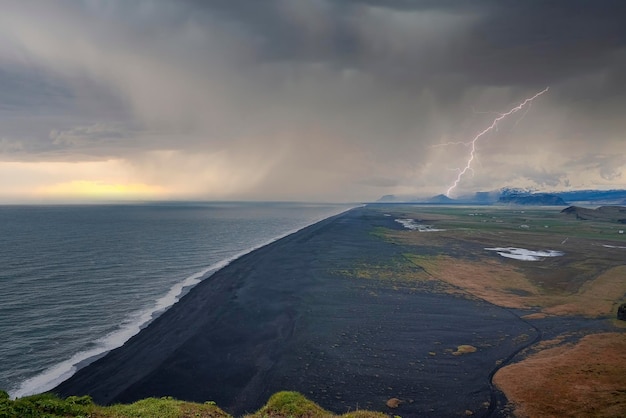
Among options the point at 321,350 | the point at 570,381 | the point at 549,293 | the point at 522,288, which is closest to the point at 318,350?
the point at 321,350

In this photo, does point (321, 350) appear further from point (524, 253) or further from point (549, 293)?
point (524, 253)

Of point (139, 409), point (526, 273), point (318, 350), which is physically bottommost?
point (526, 273)

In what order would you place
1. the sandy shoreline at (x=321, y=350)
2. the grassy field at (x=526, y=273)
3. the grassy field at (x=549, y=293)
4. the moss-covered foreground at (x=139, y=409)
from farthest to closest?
the grassy field at (x=526, y=273) → the sandy shoreline at (x=321, y=350) → the grassy field at (x=549, y=293) → the moss-covered foreground at (x=139, y=409)

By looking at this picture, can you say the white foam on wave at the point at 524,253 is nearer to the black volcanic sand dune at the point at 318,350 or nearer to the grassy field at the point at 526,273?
the grassy field at the point at 526,273

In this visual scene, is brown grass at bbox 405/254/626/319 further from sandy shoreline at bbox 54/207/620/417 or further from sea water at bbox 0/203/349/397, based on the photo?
sea water at bbox 0/203/349/397

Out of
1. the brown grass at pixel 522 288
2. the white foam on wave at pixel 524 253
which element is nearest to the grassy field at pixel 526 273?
the brown grass at pixel 522 288

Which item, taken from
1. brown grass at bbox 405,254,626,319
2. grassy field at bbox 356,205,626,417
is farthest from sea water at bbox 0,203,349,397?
brown grass at bbox 405,254,626,319

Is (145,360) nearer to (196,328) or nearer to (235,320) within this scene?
(196,328)
